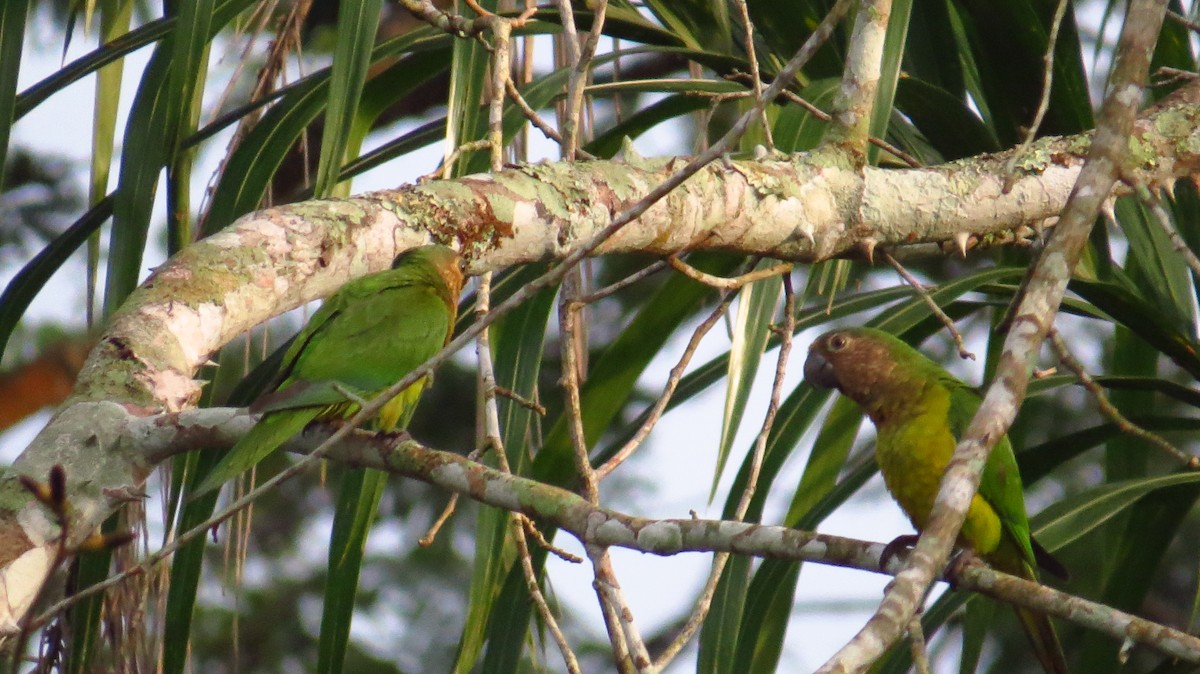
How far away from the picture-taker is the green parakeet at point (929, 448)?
8.89 feet

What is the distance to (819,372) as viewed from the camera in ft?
10.3

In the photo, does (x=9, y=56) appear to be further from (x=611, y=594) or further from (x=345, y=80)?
(x=611, y=594)

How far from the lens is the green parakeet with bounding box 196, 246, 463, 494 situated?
253cm

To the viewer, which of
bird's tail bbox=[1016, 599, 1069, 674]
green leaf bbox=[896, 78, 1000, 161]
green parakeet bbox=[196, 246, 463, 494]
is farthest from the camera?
green leaf bbox=[896, 78, 1000, 161]

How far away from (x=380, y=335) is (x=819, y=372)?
1122 millimetres

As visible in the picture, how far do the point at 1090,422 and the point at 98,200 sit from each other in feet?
14.5

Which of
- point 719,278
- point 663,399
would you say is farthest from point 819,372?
point 663,399

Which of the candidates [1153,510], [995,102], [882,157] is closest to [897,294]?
[882,157]

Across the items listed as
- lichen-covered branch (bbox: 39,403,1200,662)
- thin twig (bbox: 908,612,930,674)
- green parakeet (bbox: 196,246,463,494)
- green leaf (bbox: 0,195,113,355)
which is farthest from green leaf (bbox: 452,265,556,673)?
thin twig (bbox: 908,612,930,674)

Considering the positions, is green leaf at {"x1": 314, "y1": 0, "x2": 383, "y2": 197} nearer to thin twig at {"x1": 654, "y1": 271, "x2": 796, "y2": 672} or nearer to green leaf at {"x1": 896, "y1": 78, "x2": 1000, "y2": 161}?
thin twig at {"x1": 654, "y1": 271, "x2": 796, "y2": 672}

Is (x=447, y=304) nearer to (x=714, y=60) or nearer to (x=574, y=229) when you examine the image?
(x=574, y=229)

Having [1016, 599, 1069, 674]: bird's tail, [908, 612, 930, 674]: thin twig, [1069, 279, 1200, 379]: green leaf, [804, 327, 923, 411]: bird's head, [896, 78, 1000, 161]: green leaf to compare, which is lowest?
[908, 612, 930, 674]: thin twig

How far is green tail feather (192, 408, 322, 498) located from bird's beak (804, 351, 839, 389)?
1.41 m

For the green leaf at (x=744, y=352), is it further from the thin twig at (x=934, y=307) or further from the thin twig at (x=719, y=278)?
the thin twig at (x=934, y=307)
